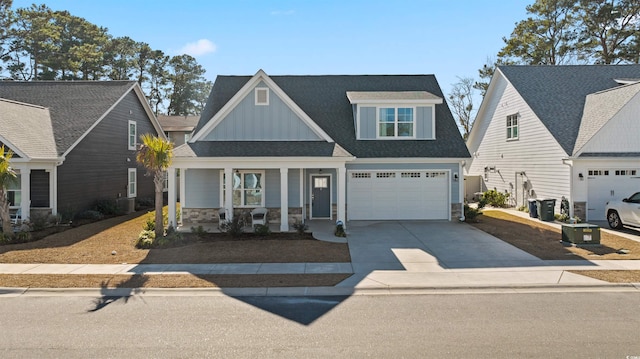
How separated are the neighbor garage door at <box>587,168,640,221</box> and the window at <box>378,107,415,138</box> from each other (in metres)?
8.12

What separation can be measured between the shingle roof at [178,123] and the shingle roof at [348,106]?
12660 millimetres

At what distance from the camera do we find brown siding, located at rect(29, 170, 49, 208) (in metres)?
17.1

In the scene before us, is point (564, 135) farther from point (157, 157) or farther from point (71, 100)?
point (71, 100)

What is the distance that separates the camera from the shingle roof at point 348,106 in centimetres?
1791

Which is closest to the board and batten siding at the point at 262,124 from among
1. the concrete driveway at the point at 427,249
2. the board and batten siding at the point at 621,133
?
the concrete driveway at the point at 427,249

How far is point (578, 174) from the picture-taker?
17328 mm

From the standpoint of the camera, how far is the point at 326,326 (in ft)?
21.3

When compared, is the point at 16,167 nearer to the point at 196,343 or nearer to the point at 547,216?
the point at 196,343

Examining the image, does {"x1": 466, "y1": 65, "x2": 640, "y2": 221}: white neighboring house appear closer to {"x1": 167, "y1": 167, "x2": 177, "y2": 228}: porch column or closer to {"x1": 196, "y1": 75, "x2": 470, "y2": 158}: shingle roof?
{"x1": 196, "y1": 75, "x2": 470, "y2": 158}: shingle roof

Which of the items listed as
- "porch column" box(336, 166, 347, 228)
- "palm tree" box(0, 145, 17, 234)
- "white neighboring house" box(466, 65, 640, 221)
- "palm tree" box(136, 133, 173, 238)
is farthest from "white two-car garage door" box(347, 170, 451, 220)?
"palm tree" box(0, 145, 17, 234)

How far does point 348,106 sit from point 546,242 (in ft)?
36.4

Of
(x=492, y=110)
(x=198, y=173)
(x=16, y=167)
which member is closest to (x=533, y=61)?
(x=492, y=110)

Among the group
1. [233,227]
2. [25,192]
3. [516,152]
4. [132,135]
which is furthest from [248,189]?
[516,152]

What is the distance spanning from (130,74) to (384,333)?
53.9 metres
